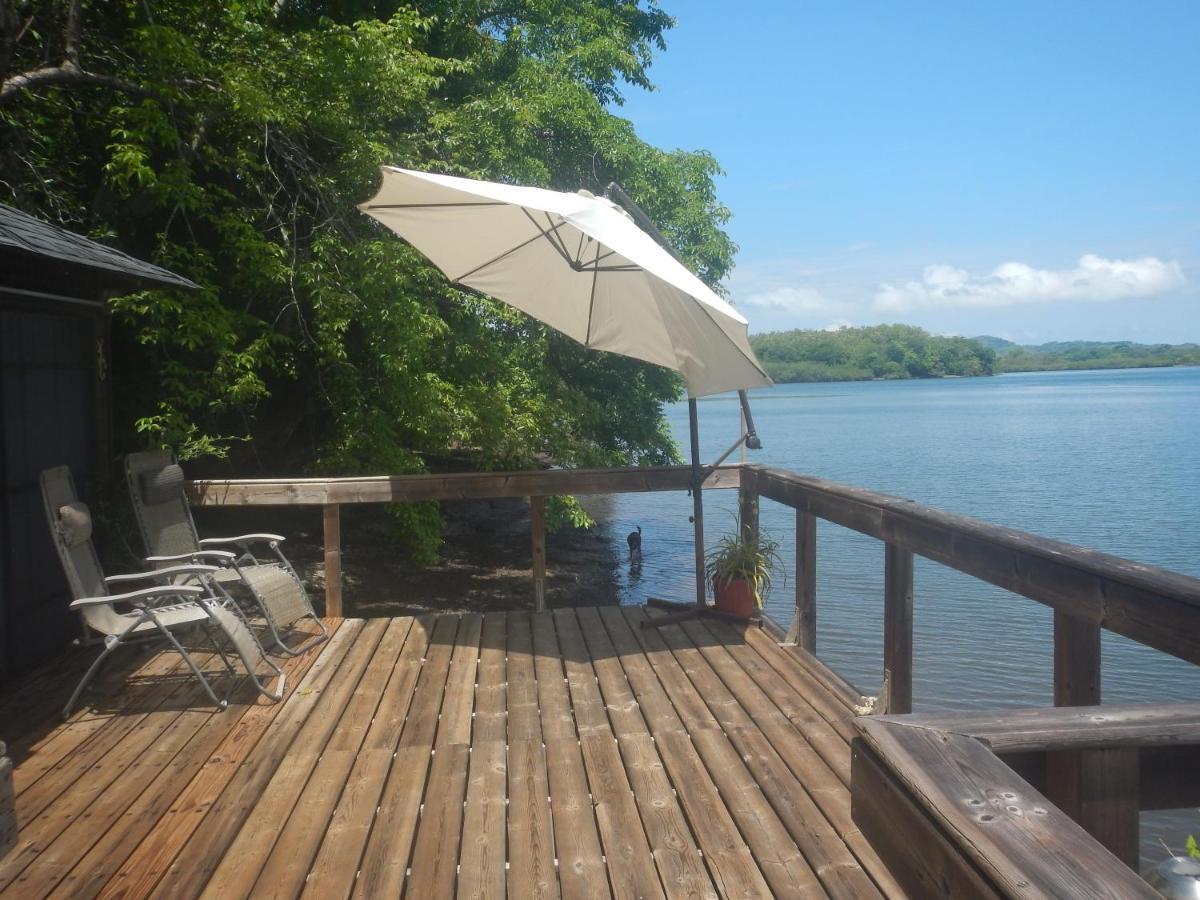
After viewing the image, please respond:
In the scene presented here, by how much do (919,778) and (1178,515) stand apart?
58.7 feet

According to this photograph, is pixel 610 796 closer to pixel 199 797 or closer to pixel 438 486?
pixel 199 797

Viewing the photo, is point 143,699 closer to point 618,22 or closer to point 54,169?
point 54,169

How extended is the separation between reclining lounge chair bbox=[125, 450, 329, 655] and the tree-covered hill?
102133 mm

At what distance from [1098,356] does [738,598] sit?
111 metres

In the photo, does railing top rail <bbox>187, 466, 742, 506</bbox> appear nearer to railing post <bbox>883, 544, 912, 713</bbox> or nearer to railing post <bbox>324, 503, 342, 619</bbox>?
railing post <bbox>324, 503, 342, 619</bbox>

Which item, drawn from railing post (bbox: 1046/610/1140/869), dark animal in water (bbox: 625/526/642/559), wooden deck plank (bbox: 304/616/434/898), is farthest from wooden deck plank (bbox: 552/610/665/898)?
dark animal in water (bbox: 625/526/642/559)

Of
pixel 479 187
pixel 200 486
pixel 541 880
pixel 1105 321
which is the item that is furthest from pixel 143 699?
pixel 1105 321

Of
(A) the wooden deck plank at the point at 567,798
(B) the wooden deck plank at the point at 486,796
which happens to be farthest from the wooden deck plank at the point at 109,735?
(A) the wooden deck plank at the point at 567,798

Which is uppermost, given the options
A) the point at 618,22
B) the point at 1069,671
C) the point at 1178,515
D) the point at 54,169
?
the point at 618,22

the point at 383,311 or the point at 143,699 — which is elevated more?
the point at 383,311

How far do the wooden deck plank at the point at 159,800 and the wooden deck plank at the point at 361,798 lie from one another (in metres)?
0.45

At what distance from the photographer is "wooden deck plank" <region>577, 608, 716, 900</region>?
228 cm

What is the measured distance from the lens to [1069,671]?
2.22 meters

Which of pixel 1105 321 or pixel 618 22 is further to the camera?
pixel 1105 321
